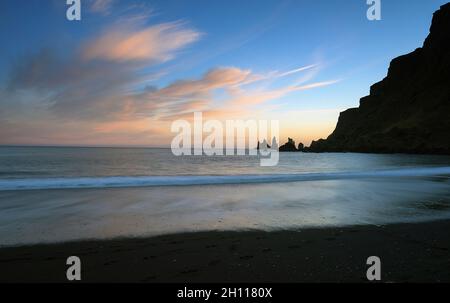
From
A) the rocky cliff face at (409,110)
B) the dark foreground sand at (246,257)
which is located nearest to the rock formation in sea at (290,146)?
the rocky cliff face at (409,110)

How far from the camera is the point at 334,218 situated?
7.84 metres

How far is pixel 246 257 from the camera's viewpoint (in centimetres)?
475

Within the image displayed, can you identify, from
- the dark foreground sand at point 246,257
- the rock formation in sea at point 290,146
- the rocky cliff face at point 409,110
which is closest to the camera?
the dark foreground sand at point 246,257

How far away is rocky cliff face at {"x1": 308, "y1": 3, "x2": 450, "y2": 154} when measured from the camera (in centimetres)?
8194

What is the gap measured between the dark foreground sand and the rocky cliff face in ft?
269

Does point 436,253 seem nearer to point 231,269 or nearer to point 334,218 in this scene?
point 334,218

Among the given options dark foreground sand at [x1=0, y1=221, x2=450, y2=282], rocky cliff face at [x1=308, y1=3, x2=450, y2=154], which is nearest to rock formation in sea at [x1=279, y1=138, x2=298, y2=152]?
rocky cliff face at [x1=308, y1=3, x2=450, y2=154]

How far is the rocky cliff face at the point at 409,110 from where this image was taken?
81.9m

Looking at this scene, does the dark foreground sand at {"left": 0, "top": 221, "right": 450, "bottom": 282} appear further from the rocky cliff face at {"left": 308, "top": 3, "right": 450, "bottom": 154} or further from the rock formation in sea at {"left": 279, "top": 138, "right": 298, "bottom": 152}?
the rock formation in sea at {"left": 279, "top": 138, "right": 298, "bottom": 152}

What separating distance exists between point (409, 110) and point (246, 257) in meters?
120

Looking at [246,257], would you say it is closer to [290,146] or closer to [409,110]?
[409,110]

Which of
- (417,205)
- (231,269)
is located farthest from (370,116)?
(231,269)

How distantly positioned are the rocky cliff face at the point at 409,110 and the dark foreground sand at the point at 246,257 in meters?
82.0

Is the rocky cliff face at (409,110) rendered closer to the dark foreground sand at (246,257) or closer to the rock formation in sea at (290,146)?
the rock formation in sea at (290,146)
